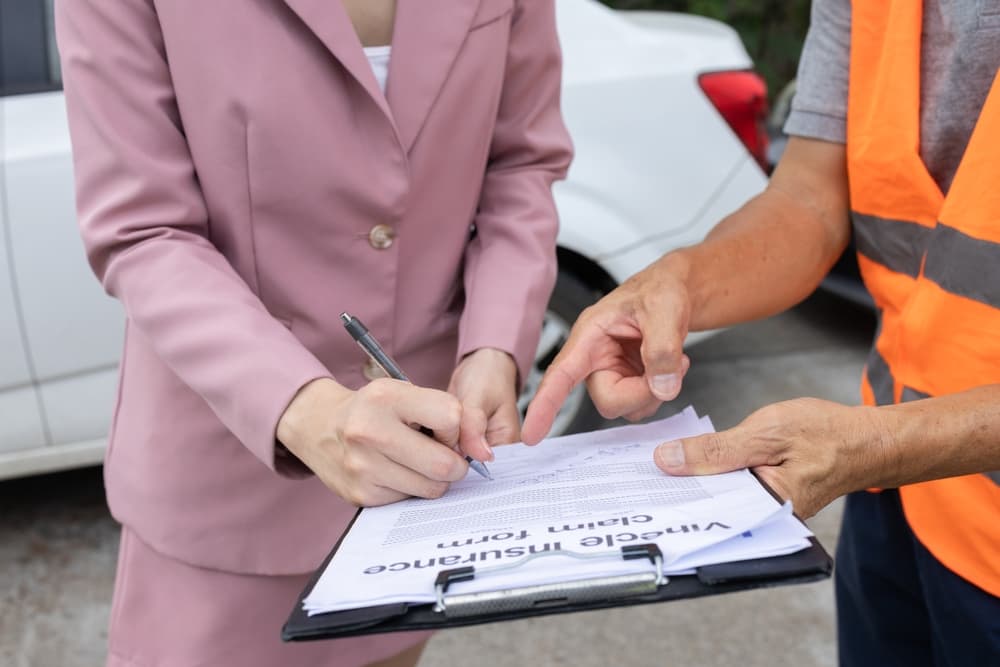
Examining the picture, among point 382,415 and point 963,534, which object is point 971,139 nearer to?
Answer: point 963,534

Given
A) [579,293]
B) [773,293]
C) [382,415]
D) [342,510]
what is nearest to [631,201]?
[579,293]

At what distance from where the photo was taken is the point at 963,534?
3.89 feet

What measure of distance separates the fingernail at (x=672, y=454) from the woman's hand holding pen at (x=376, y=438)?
0.70 ft

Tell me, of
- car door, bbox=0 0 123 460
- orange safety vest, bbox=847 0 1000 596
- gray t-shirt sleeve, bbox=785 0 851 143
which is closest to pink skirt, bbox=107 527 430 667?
orange safety vest, bbox=847 0 1000 596

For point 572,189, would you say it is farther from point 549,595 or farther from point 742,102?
point 549,595

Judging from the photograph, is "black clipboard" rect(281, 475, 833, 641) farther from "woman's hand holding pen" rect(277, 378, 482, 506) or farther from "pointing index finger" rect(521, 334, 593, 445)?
"pointing index finger" rect(521, 334, 593, 445)

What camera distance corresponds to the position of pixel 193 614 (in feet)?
4.31

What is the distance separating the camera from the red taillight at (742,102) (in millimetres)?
3275

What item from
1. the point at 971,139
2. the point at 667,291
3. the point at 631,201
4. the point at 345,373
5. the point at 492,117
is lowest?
the point at 631,201

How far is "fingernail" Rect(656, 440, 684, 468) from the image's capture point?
1.07m

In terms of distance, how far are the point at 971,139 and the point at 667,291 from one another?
1.27 feet

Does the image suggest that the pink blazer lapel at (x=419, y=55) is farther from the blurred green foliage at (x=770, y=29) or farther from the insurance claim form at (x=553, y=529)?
the blurred green foliage at (x=770, y=29)

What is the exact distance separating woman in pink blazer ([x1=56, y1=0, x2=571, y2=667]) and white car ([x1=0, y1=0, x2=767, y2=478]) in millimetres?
1490

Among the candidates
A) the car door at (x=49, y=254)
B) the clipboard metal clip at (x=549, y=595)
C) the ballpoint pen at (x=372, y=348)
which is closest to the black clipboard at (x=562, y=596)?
the clipboard metal clip at (x=549, y=595)
